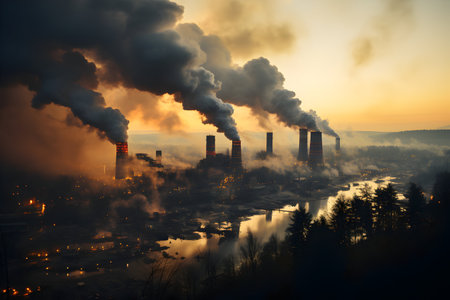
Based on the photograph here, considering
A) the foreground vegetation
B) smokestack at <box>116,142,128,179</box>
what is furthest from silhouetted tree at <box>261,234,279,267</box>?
smokestack at <box>116,142,128,179</box>

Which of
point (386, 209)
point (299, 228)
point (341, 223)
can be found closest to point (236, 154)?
point (386, 209)

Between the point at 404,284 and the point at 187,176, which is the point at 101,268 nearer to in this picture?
the point at 404,284

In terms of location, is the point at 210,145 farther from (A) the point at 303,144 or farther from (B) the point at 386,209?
(B) the point at 386,209

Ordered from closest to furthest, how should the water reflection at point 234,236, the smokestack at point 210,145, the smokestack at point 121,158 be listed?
the water reflection at point 234,236 < the smokestack at point 121,158 < the smokestack at point 210,145

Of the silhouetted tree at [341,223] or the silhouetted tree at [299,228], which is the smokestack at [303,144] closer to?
the silhouetted tree at [341,223]

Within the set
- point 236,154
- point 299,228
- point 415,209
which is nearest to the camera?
point 299,228

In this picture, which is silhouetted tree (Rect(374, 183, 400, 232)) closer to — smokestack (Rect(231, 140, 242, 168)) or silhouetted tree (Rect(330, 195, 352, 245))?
silhouetted tree (Rect(330, 195, 352, 245))

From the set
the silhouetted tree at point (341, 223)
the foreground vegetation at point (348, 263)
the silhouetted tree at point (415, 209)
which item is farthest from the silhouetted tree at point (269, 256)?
the silhouetted tree at point (415, 209)
